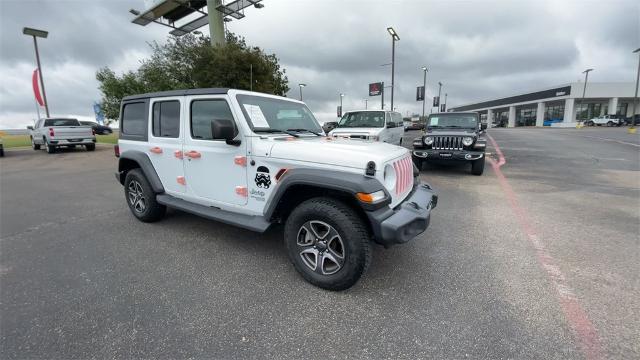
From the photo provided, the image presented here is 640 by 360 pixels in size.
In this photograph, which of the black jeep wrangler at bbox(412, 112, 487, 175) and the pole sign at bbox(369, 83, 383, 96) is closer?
the black jeep wrangler at bbox(412, 112, 487, 175)

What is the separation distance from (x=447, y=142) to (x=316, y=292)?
6.41 m

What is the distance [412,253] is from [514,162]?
28.9ft

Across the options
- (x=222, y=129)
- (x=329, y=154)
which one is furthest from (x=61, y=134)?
(x=329, y=154)

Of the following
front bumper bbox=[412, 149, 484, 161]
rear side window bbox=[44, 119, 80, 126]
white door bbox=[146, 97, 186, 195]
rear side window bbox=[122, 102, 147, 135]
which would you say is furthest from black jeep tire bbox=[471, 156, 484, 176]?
rear side window bbox=[44, 119, 80, 126]

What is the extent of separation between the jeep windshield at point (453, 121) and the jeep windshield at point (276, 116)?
6.06 metres

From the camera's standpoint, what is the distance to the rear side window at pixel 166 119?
3.78 metres

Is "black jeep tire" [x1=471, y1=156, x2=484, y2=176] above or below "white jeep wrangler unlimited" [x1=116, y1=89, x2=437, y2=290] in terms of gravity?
below

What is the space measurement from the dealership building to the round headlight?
163 feet

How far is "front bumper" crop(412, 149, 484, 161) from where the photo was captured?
7527mm

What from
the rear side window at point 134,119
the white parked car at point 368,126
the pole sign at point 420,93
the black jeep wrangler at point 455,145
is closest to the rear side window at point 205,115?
the rear side window at point 134,119

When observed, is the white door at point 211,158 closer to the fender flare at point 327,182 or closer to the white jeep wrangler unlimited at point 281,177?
the white jeep wrangler unlimited at point 281,177

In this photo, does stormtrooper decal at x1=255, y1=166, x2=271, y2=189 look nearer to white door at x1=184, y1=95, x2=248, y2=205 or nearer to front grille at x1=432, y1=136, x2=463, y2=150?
white door at x1=184, y1=95, x2=248, y2=205

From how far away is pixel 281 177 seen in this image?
287 centimetres

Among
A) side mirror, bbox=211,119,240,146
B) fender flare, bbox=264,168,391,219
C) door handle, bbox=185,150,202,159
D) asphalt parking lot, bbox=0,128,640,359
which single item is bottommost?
asphalt parking lot, bbox=0,128,640,359
